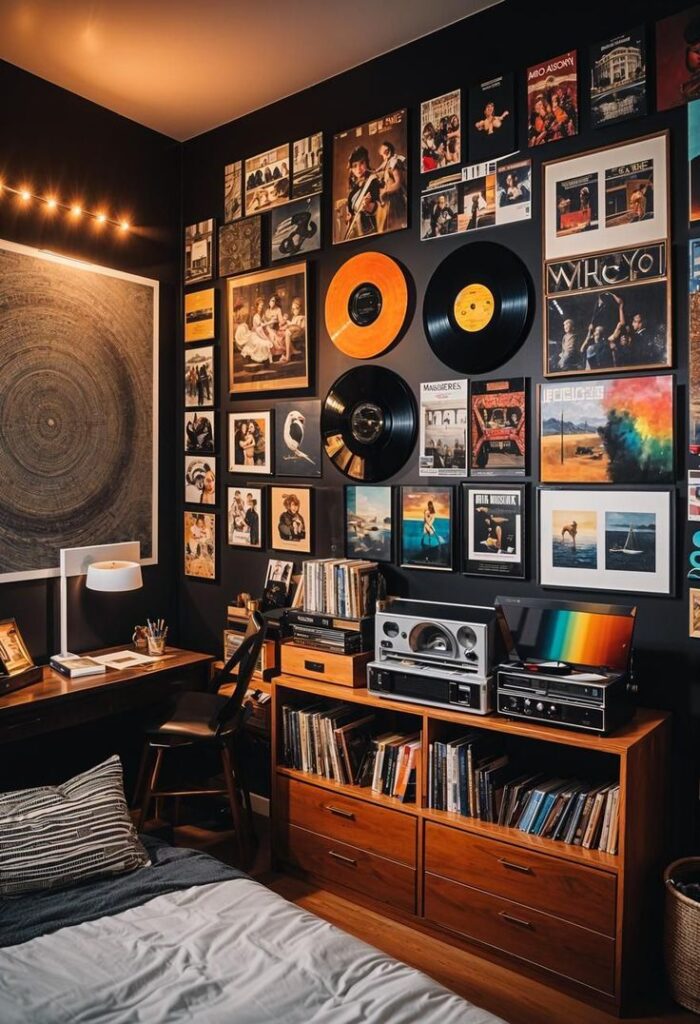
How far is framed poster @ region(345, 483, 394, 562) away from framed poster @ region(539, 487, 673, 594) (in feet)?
2.23

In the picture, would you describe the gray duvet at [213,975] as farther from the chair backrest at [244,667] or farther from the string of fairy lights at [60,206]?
the string of fairy lights at [60,206]

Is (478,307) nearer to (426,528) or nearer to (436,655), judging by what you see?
(426,528)

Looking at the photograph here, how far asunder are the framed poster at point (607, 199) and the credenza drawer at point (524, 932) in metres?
2.15

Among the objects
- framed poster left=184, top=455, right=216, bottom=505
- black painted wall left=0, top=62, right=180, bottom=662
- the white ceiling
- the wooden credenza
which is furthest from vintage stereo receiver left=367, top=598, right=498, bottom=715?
the white ceiling

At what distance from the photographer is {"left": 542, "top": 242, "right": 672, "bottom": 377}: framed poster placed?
252 centimetres

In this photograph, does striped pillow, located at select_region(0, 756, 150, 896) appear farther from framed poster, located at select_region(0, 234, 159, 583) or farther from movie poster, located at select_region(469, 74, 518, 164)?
movie poster, located at select_region(469, 74, 518, 164)

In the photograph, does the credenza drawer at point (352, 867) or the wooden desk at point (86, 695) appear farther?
the wooden desk at point (86, 695)

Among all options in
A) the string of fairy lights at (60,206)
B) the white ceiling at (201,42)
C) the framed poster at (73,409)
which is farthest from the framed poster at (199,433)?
the white ceiling at (201,42)

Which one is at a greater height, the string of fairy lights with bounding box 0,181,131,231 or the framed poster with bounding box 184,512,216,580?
the string of fairy lights with bounding box 0,181,131,231

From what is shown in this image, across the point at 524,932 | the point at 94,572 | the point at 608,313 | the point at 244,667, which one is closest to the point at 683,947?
the point at 524,932

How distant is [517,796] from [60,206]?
3065 mm

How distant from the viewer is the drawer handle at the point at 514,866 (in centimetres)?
241

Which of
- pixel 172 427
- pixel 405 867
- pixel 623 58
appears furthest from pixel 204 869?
pixel 623 58

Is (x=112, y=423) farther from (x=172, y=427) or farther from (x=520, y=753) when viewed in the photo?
(x=520, y=753)
